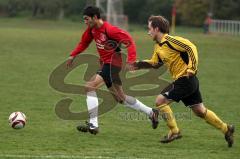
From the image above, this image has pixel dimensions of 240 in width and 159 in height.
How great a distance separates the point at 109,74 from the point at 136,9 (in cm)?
8621

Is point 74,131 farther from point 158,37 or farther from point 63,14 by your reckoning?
point 63,14

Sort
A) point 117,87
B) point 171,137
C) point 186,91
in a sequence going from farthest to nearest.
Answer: point 117,87 → point 171,137 → point 186,91

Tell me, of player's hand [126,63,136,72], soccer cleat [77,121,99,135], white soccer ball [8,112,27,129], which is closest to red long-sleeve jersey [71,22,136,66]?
player's hand [126,63,136,72]

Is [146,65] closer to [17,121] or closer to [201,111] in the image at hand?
[201,111]

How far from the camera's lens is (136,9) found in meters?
95.6

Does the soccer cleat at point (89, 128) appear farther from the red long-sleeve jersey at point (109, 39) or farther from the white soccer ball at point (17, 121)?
the red long-sleeve jersey at point (109, 39)

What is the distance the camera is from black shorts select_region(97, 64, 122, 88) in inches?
398

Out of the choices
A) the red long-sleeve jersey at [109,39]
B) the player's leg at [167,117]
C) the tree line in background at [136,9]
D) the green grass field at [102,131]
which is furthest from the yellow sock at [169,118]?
the tree line in background at [136,9]

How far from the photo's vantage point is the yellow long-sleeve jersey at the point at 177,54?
339 inches

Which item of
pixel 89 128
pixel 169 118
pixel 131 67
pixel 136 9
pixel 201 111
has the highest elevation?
pixel 131 67

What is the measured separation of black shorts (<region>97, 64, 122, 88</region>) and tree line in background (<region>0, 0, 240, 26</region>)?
72.2 meters

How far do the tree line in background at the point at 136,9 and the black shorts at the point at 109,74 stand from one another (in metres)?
72.2

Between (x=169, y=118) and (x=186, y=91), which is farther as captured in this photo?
(x=169, y=118)

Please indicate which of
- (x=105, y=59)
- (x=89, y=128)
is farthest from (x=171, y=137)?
(x=105, y=59)
